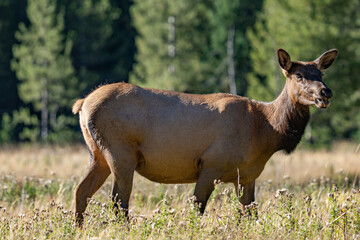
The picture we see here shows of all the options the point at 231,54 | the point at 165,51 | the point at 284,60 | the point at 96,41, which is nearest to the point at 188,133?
the point at 284,60

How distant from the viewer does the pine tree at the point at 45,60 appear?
30406 millimetres

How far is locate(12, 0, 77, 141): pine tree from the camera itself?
30.4m

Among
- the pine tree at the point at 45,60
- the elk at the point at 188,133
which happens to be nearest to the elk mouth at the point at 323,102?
the elk at the point at 188,133

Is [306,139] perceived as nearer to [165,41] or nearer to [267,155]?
[165,41]

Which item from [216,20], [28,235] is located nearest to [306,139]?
[216,20]

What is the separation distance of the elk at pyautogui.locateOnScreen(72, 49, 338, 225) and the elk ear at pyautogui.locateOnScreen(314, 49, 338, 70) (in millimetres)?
136

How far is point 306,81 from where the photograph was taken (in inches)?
283

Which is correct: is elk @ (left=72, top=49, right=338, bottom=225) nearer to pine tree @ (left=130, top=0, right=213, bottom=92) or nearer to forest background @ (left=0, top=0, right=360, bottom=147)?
forest background @ (left=0, top=0, right=360, bottom=147)

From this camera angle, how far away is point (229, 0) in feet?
101

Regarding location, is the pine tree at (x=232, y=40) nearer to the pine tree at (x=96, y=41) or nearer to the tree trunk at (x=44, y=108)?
the pine tree at (x=96, y=41)

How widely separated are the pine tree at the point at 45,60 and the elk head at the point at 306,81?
937 inches

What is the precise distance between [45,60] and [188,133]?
25.3 m

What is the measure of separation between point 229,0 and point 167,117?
2436 centimetres

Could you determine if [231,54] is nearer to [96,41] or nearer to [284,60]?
[96,41]
